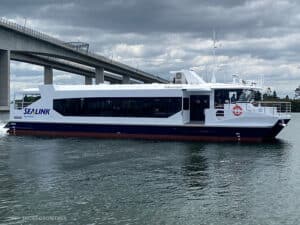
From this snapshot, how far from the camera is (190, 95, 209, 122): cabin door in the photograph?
40.9 metres

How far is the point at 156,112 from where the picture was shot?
41562 mm

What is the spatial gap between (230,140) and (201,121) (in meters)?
3.29

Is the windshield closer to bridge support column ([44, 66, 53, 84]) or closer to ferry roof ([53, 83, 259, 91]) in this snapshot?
ferry roof ([53, 83, 259, 91])

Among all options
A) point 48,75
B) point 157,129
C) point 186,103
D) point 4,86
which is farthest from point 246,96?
point 48,75

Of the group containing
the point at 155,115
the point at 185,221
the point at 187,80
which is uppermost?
the point at 187,80

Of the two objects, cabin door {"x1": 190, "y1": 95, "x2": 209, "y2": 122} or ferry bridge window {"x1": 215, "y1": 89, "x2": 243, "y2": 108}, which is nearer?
ferry bridge window {"x1": 215, "y1": 89, "x2": 243, "y2": 108}

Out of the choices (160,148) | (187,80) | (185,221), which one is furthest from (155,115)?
(185,221)

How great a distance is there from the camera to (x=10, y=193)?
1898cm

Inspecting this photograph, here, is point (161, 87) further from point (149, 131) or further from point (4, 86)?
point (4, 86)

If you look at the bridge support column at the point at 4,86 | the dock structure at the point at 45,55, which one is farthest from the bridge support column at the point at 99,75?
the bridge support column at the point at 4,86

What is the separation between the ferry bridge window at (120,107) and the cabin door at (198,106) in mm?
1210

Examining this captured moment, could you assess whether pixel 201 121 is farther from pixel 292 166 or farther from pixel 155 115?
pixel 292 166

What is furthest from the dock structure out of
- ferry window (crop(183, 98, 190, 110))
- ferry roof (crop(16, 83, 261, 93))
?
ferry window (crop(183, 98, 190, 110))

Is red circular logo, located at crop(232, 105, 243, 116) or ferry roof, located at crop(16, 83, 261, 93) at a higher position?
ferry roof, located at crop(16, 83, 261, 93)
